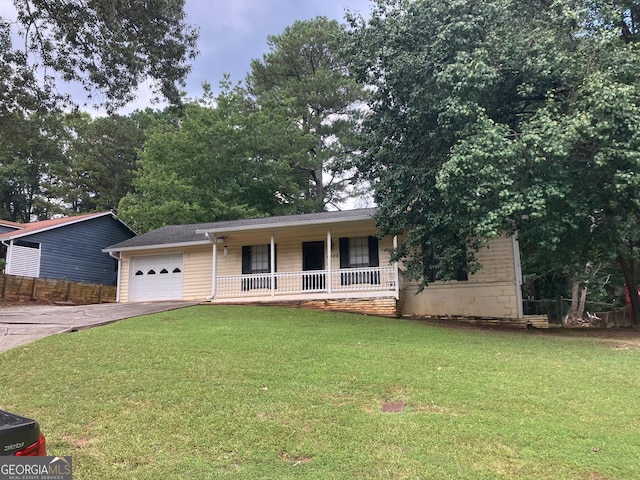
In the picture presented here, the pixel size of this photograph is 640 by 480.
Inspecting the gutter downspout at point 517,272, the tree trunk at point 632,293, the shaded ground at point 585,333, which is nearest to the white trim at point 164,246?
the shaded ground at point 585,333

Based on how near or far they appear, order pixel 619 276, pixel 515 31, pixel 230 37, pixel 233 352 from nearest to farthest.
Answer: pixel 233 352 → pixel 515 31 → pixel 230 37 → pixel 619 276

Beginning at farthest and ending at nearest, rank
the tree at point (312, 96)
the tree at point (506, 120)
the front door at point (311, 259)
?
the tree at point (312, 96) → the front door at point (311, 259) → the tree at point (506, 120)

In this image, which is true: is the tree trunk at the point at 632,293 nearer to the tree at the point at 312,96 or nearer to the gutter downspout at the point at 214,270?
the gutter downspout at the point at 214,270

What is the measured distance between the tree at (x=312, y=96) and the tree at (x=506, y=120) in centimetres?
1678

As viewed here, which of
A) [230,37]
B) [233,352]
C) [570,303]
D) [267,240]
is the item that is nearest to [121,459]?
[233,352]

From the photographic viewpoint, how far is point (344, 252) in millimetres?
16484

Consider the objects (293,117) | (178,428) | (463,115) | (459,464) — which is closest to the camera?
(459,464)

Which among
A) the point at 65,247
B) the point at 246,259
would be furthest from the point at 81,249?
the point at 246,259

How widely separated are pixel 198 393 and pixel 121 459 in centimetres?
166

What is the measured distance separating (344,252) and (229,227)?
13.2ft

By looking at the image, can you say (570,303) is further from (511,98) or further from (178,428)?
(178,428)

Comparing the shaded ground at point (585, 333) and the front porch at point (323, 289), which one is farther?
the front porch at point (323, 289)

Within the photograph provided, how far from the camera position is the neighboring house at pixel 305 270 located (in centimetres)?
1484

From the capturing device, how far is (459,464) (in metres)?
4.11
